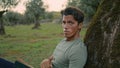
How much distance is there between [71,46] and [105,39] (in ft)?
1.76

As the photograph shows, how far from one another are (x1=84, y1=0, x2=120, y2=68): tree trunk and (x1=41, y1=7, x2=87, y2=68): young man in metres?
0.29

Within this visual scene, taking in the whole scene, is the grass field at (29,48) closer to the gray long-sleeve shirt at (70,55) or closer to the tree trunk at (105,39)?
the tree trunk at (105,39)

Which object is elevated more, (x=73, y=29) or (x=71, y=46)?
(x=73, y=29)

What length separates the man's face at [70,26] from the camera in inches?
148

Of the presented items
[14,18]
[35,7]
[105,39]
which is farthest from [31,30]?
[105,39]

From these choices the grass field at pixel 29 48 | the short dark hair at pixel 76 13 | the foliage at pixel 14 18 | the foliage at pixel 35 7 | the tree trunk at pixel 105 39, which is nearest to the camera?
the short dark hair at pixel 76 13

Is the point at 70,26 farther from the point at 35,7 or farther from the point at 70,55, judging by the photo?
the point at 35,7

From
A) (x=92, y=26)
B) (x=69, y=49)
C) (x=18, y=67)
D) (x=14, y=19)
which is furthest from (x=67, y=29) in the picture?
(x=14, y=19)

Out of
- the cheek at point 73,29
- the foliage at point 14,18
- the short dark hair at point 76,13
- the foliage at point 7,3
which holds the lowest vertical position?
the foliage at point 14,18

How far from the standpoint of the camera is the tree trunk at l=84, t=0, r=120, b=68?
12.6ft

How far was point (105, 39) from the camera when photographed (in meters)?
3.98

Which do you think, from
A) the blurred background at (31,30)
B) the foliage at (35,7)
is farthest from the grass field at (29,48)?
the foliage at (35,7)

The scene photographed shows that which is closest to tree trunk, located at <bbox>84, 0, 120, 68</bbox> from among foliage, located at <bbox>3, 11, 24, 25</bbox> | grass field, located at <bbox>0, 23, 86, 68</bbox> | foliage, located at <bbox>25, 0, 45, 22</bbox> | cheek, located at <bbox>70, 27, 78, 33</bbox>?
cheek, located at <bbox>70, 27, 78, 33</bbox>

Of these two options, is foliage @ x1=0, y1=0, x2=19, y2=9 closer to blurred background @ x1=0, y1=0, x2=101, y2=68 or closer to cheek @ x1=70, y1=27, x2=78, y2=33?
blurred background @ x1=0, y1=0, x2=101, y2=68
